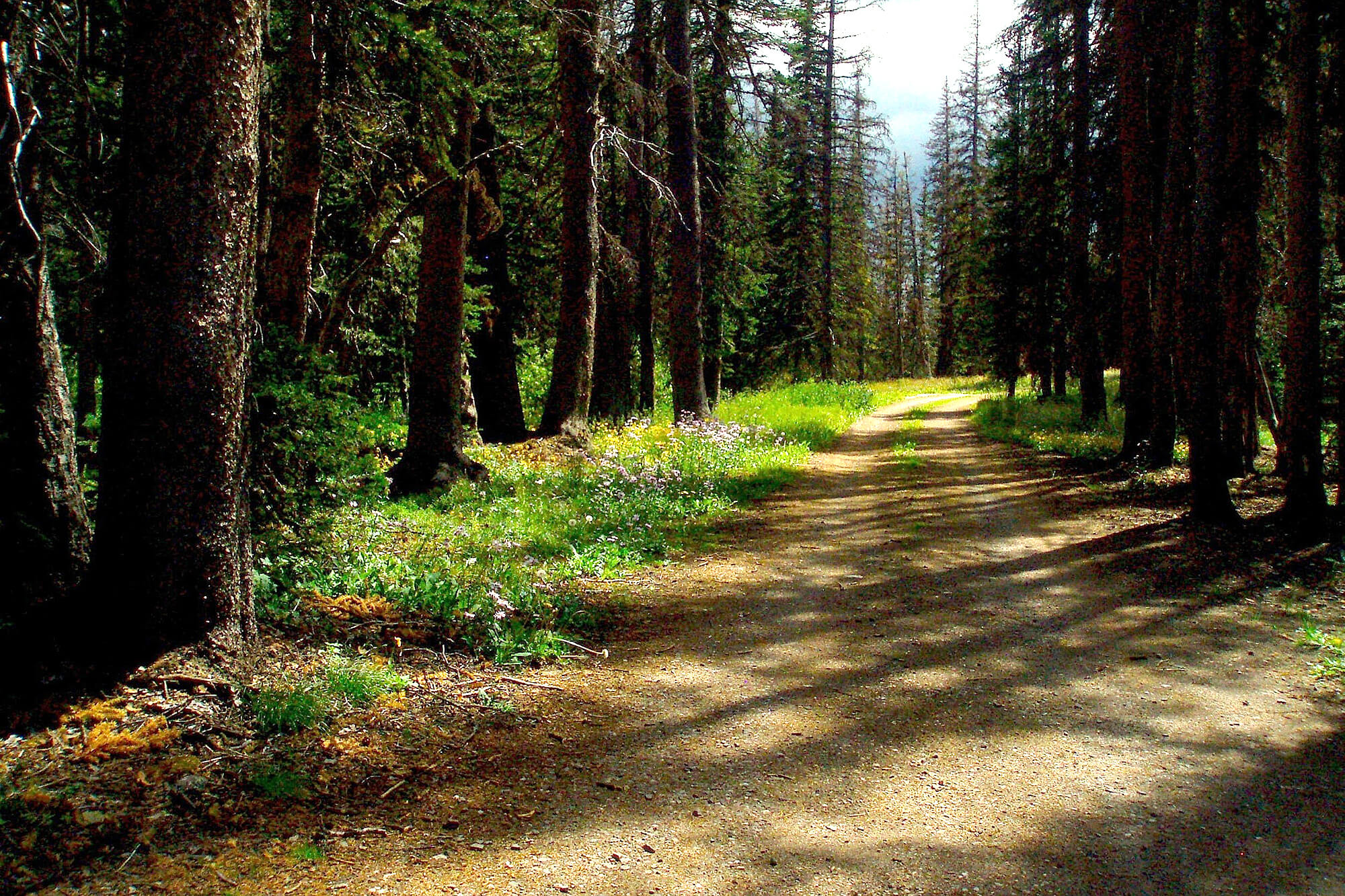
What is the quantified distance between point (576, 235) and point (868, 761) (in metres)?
11.0

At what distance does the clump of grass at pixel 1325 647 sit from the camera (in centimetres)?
521

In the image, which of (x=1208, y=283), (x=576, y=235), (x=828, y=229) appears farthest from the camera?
(x=828, y=229)

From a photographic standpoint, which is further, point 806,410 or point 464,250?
point 806,410

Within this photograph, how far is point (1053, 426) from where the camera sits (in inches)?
750

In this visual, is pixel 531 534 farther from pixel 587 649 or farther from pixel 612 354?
pixel 612 354

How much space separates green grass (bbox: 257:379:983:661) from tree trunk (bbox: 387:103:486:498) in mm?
587

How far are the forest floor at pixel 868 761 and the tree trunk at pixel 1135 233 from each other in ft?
21.5

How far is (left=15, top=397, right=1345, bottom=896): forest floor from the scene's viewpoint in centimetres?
320

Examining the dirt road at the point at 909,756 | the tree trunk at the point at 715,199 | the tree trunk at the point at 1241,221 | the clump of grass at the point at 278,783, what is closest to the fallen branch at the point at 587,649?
the dirt road at the point at 909,756

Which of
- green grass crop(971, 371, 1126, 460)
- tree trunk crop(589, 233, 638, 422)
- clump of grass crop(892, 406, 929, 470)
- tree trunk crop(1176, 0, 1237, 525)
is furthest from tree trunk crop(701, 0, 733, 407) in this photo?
tree trunk crop(1176, 0, 1237, 525)

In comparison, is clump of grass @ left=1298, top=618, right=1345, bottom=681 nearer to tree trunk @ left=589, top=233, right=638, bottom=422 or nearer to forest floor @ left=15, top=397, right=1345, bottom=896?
forest floor @ left=15, top=397, right=1345, bottom=896

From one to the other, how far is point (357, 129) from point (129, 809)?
7762 millimetres

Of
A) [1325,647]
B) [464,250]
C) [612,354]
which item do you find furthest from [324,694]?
[612,354]

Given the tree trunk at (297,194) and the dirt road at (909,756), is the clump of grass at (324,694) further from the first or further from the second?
the tree trunk at (297,194)
